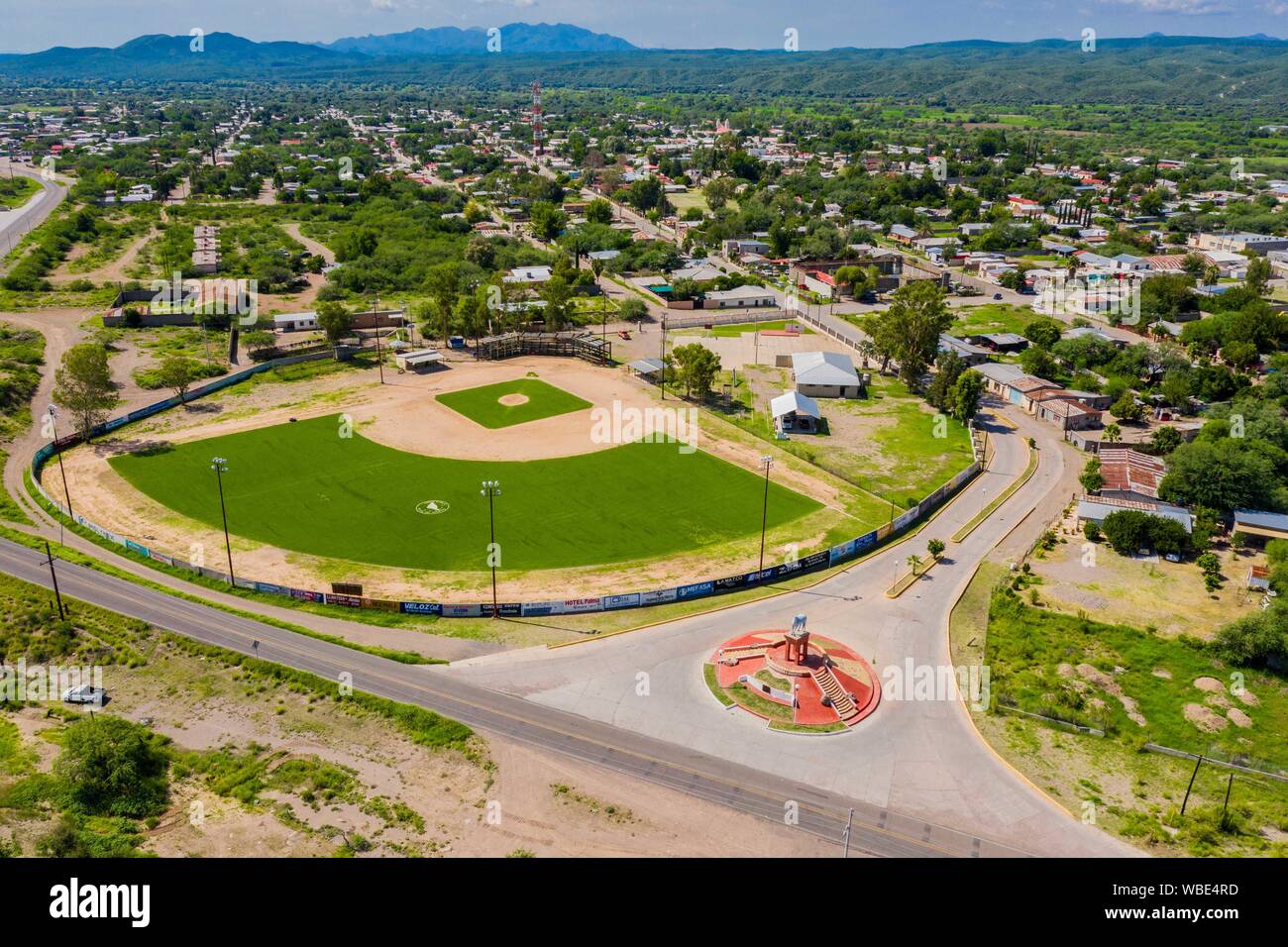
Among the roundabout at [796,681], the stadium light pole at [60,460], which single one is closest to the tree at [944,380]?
the roundabout at [796,681]

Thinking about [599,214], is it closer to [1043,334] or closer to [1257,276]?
[1043,334]

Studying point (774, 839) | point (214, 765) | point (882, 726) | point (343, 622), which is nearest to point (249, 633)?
point (343, 622)

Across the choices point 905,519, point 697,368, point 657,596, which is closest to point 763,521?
point 905,519

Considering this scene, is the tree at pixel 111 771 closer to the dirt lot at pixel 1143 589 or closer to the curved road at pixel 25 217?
the dirt lot at pixel 1143 589

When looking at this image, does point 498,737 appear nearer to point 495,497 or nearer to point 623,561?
point 623,561

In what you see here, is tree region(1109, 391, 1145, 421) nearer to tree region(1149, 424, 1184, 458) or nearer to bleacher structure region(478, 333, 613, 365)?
tree region(1149, 424, 1184, 458)

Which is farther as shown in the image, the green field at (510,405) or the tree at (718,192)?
the tree at (718,192)
